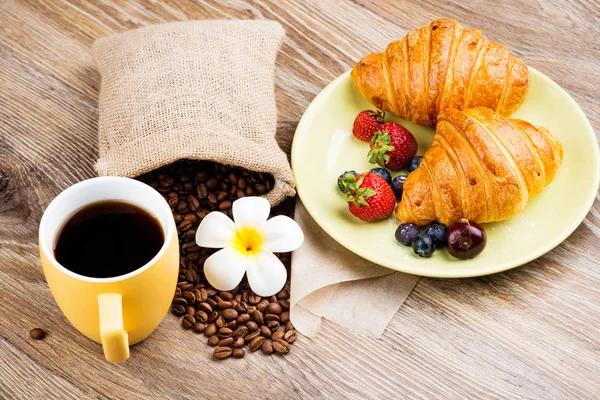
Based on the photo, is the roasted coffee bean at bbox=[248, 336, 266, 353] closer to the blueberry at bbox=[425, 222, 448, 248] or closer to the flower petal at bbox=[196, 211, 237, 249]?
the flower petal at bbox=[196, 211, 237, 249]

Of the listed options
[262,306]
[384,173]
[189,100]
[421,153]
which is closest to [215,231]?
[262,306]

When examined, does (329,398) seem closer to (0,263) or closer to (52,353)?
(52,353)

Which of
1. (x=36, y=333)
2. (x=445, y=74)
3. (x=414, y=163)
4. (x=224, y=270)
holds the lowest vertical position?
(x=36, y=333)

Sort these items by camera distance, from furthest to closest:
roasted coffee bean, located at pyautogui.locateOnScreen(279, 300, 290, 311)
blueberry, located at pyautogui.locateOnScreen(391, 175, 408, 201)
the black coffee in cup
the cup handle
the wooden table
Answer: blueberry, located at pyautogui.locateOnScreen(391, 175, 408, 201) → roasted coffee bean, located at pyautogui.locateOnScreen(279, 300, 290, 311) → the wooden table → the black coffee in cup → the cup handle

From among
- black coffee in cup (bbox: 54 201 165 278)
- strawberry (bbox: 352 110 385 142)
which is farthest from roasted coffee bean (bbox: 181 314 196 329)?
strawberry (bbox: 352 110 385 142)

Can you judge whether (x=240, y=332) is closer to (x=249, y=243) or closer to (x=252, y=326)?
(x=252, y=326)
